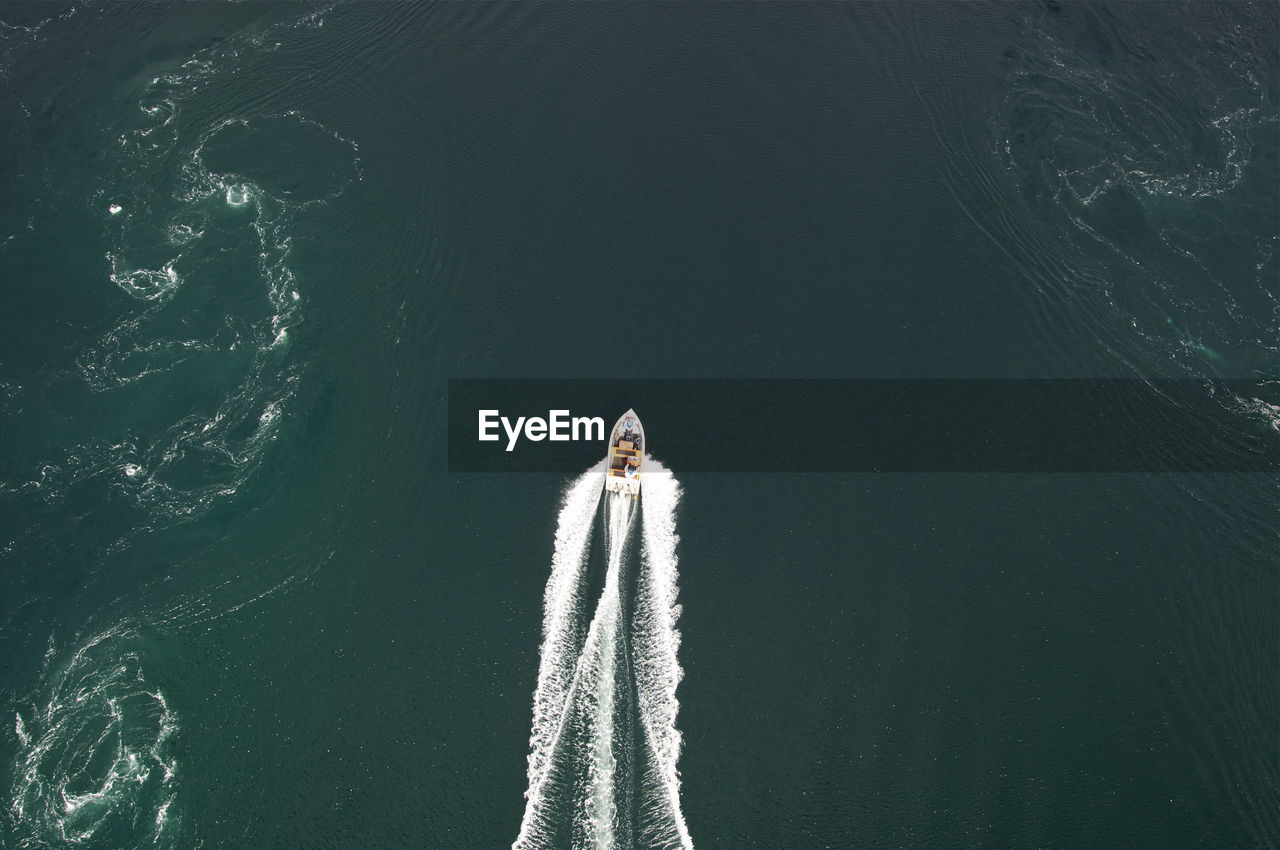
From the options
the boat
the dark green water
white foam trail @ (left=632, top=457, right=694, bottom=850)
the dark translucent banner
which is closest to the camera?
white foam trail @ (left=632, top=457, right=694, bottom=850)

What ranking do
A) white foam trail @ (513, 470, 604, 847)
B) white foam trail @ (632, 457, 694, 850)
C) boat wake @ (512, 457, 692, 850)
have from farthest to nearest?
white foam trail @ (513, 470, 604, 847), white foam trail @ (632, 457, 694, 850), boat wake @ (512, 457, 692, 850)

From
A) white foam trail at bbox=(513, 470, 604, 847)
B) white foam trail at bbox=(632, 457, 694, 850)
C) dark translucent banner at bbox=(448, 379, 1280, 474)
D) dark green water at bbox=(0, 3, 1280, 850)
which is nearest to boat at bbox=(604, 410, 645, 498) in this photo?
white foam trail at bbox=(632, 457, 694, 850)

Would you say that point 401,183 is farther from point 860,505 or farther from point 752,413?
point 860,505

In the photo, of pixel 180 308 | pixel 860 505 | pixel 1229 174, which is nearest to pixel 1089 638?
pixel 860 505

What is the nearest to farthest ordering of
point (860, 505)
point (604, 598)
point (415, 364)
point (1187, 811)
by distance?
point (1187, 811), point (604, 598), point (860, 505), point (415, 364)

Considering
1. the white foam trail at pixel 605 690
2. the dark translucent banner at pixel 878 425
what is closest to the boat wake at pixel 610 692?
the white foam trail at pixel 605 690

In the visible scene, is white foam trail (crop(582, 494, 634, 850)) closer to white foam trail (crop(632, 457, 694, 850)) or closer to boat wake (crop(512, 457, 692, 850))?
boat wake (crop(512, 457, 692, 850))
